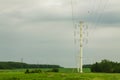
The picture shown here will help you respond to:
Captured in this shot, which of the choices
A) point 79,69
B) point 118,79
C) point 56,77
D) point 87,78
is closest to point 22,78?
point 56,77

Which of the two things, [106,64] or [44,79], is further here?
[106,64]

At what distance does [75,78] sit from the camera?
2916 inches

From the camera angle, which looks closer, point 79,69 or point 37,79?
point 37,79

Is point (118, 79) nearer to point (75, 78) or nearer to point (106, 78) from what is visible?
point (106, 78)

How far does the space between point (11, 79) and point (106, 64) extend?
51.1 meters

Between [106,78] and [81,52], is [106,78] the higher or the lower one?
the lower one

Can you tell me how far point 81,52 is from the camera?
321 feet

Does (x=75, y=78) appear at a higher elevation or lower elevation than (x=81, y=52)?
lower

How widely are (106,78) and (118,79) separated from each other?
8.38ft

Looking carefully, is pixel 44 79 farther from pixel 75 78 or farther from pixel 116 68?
pixel 116 68

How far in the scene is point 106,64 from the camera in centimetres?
12256

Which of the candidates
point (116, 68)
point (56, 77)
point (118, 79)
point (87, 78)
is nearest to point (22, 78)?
point (56, 77)

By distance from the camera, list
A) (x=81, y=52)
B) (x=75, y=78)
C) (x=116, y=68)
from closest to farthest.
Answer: (x=75, y=78) < (x=81, y=52) < (x=116, y=68)

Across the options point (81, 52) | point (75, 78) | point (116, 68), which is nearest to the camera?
point (75, 78)
